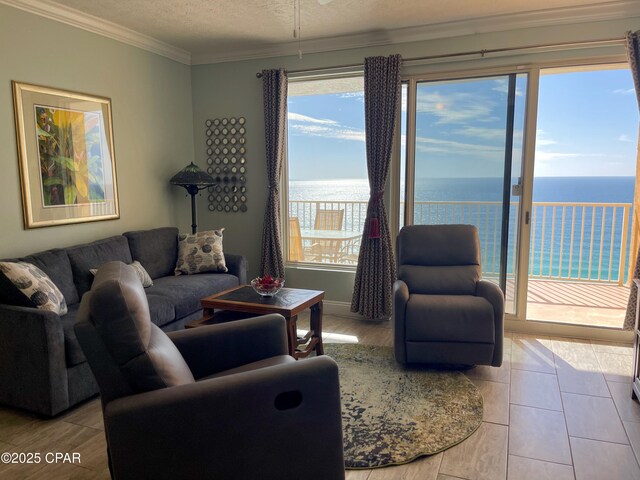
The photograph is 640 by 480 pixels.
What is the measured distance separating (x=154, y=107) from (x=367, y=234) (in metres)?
2.46

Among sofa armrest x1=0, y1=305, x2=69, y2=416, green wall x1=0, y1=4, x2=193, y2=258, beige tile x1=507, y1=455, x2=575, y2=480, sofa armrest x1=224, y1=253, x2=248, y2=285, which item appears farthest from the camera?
sofa armrest x1=224, y1=253, x2=248, y2=285

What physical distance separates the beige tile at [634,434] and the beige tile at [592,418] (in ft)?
0.08

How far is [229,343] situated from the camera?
84.1 inches

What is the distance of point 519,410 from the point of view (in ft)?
8.45

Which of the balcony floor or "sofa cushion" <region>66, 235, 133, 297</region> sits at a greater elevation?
"sofa cushion" <region>66, 235, 133, 297</region>

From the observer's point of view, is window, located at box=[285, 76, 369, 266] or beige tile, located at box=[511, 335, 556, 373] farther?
window, located at box=[285, 76, 369, 266]

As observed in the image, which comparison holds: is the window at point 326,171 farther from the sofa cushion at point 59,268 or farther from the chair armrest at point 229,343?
the chair armrest at point 229,343

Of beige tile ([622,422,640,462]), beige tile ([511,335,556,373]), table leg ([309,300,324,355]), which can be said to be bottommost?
beige tile ([622,422,640,462])

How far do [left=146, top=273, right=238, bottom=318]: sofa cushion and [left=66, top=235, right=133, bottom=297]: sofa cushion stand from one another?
1.26ft

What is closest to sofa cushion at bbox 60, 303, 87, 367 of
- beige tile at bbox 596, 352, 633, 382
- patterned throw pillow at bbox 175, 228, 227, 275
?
patterned throw pillow at bbox 175, 228, 227, 275

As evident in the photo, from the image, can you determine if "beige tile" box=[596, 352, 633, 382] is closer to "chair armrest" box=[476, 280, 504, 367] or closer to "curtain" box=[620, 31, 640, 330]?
"curtain" box=[620, 31, 640, 330]

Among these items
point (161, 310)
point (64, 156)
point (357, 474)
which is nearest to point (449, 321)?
point (357, 474)

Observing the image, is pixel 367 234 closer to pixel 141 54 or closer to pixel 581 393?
pixel 581 393

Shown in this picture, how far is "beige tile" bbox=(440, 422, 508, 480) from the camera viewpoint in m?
2.01
